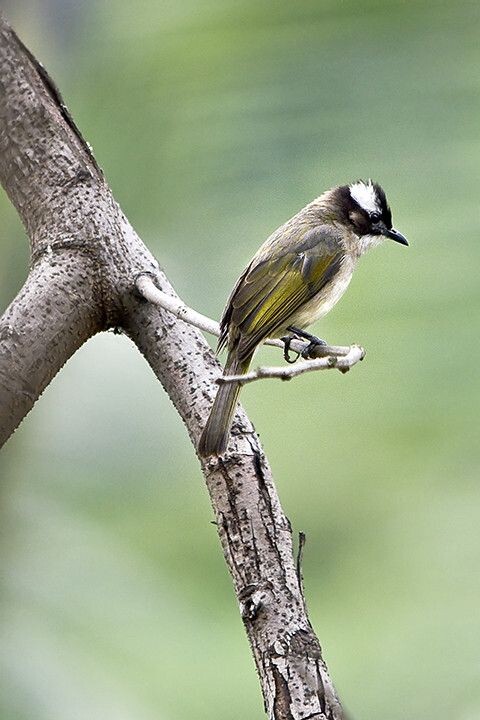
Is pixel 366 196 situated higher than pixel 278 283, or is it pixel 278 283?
pixel 366 196

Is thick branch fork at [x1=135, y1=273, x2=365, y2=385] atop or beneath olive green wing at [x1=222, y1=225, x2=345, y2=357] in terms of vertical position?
beneath

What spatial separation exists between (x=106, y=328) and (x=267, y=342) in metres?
0.43

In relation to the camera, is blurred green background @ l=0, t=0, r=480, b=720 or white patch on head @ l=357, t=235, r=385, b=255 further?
white patch on head @ l=357, t=235, r=385, b=255

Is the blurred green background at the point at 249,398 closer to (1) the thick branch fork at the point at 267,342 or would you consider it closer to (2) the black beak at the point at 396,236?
(2) the black beak at the point at 396,236

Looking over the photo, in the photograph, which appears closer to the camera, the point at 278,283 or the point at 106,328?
the point at 106,328

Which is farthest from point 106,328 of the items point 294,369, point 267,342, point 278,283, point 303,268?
point 294,369

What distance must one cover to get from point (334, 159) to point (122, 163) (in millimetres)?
602

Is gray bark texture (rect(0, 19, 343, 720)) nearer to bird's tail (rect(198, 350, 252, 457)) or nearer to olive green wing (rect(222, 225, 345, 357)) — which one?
bird's tail (rect(198, 350, 252, 457))

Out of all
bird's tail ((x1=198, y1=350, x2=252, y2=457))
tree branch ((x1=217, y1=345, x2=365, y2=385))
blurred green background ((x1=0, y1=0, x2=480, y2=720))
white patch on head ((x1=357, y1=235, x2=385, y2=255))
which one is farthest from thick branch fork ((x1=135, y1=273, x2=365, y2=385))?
white patch on head ((x1=357, y1=235, x2=385, y2=255))

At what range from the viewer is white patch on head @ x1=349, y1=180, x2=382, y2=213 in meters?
3.05

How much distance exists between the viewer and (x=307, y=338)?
2811 millimetres

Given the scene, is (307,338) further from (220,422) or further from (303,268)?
(220,422)

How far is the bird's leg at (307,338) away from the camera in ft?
8.49

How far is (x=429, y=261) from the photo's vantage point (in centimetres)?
263
